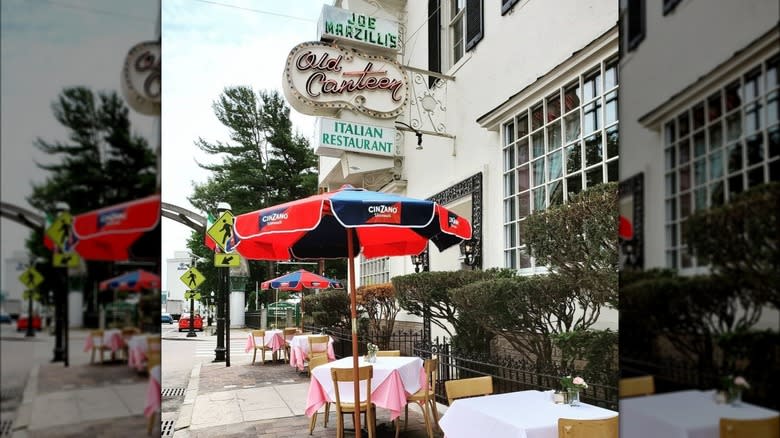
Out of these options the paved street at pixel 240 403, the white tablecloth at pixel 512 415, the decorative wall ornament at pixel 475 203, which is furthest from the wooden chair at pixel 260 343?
the white tablecloth at pixel 512 415

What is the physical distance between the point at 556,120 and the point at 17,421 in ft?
21.6

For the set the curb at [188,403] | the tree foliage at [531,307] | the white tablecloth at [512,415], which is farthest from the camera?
the curb at [188,403]

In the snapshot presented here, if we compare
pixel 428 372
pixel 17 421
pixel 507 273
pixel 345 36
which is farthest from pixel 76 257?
pixel 345 36

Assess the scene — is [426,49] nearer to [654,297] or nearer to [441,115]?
[441,115]

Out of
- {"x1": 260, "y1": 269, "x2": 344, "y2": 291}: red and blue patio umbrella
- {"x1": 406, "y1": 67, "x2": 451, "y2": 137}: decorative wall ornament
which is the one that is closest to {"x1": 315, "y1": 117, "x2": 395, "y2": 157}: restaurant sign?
{"x1": 406, "y1": 67, "x2": 451, "y2": 137}: decorative wall ornament

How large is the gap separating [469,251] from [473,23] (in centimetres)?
378

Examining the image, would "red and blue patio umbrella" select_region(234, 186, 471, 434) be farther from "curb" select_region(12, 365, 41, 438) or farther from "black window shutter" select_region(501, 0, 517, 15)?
"curb" select_region(12, 365, 41, 438)

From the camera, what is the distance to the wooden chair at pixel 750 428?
0.42 m

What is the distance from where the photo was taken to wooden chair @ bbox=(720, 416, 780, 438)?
0.42 metres

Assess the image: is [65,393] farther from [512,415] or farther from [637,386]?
[512,415]

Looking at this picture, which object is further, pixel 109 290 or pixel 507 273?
pixel 507 273

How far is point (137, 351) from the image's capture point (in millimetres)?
506

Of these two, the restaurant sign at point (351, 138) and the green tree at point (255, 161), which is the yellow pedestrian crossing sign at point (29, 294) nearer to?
the restaurant sign at point (351, 138)

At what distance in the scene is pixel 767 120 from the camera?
417mm
